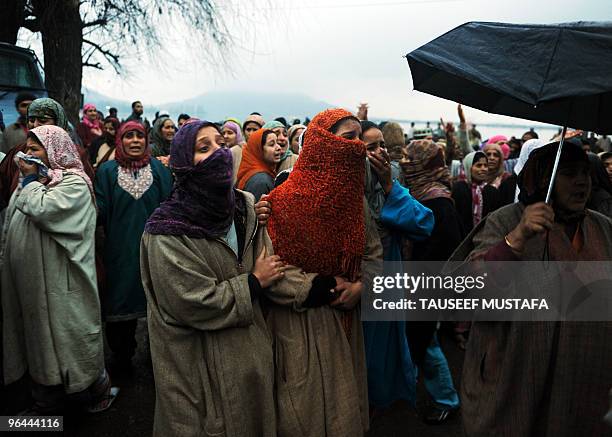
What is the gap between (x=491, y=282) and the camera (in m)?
2.03

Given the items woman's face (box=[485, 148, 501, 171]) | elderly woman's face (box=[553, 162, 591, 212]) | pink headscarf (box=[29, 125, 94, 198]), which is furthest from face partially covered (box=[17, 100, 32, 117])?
elderly woman's face (box=[553, 162, 591, 212])

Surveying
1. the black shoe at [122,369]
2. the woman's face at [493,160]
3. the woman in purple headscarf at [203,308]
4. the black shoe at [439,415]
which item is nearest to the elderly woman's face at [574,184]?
the woman in purple headscarf at [203,308]

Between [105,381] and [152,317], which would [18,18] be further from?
[152,317]

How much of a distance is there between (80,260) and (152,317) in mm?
1345

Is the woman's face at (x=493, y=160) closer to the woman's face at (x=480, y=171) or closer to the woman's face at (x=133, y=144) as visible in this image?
the woman's face at (x=480, y=171)

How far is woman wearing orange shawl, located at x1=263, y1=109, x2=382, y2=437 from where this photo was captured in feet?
6.45

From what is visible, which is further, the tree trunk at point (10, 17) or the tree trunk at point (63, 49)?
the tree trunk at point (10, 17)

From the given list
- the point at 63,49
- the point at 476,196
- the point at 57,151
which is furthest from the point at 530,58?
the point at 63,49

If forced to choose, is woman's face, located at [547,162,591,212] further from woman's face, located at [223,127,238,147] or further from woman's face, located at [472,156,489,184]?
woman's face, located at [223,127,238,147]

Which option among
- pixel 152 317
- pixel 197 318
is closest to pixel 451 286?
pixel 197 318

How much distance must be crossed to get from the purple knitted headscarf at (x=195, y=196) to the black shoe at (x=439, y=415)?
219 cm

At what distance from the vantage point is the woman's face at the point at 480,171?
485 cm

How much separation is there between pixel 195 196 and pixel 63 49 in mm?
8386

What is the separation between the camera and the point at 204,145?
193cm
